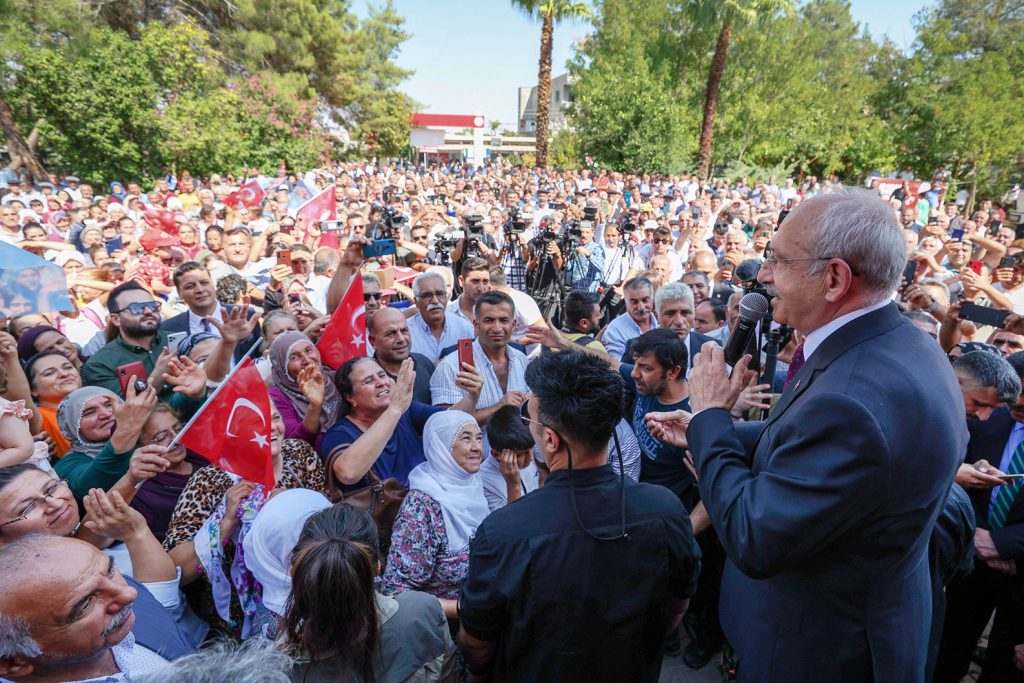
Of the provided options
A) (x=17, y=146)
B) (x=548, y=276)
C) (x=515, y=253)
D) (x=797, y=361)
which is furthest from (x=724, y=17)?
(x=17, y=146)

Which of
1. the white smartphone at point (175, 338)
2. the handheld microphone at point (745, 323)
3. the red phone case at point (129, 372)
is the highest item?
the handheld microphone at point (745, 323)

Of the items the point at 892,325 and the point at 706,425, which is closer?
the point at 892,325

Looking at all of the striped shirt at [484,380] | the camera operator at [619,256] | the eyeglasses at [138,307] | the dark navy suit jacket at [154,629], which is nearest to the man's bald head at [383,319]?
the striped shirt at [484,380]

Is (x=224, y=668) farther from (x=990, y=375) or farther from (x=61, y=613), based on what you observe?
(x=990, y=375)

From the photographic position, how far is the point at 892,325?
131cm

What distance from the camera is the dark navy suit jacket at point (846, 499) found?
3.88ft

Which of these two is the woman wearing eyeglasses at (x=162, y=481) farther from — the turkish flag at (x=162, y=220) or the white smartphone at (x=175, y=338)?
the turkish flag at (x=162, y=220)

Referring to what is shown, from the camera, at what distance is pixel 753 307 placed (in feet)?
6.02

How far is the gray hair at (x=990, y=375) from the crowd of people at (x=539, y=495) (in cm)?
1

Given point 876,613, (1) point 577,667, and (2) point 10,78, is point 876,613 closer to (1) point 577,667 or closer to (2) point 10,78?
(1) point 577,667

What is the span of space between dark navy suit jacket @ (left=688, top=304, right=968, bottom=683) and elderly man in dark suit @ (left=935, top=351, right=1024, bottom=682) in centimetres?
118

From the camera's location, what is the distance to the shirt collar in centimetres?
133

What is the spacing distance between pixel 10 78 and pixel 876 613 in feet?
70.5

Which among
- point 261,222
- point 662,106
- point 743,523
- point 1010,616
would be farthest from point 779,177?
point 743,523
